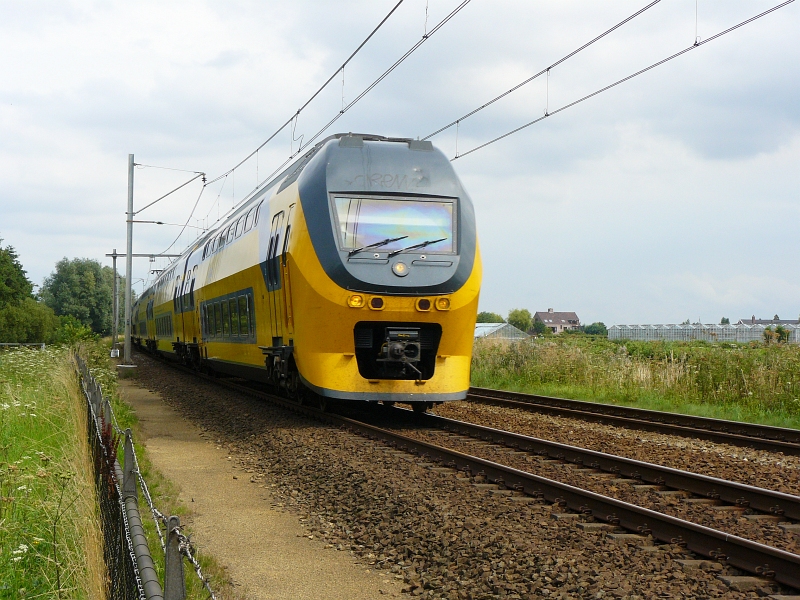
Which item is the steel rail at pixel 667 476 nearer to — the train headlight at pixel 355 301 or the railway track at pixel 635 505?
the railway track at pixel 635 505

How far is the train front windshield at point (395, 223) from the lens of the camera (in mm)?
11609

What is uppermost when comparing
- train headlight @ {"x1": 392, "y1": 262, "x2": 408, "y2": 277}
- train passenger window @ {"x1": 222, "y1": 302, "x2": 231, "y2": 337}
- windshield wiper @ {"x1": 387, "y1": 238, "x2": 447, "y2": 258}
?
windshield wiper @ {"x1": 387, "y1": 238, "x2": 447, "y2": 258}

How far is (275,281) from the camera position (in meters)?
13.3

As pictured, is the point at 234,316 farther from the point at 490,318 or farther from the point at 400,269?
the point at 490,318

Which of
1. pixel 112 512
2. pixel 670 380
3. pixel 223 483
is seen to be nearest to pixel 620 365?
pixel 670 380

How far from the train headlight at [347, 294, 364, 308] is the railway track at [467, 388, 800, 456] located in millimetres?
4531

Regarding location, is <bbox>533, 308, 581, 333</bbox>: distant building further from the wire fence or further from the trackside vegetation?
the wire fence

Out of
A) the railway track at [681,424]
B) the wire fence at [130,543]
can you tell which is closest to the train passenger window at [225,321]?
the railway track at [681,424]

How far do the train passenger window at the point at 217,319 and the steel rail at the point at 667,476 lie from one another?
9203 millimetres

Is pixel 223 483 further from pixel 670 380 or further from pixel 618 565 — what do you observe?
pixel 670 380

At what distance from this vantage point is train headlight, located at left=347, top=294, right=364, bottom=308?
1140 centimetres

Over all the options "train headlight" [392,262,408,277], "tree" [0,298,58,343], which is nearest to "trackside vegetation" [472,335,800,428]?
"train headlight" [392,262,408,277]

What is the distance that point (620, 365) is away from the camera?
63.2ft

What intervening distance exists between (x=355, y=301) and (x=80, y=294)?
328 feet
